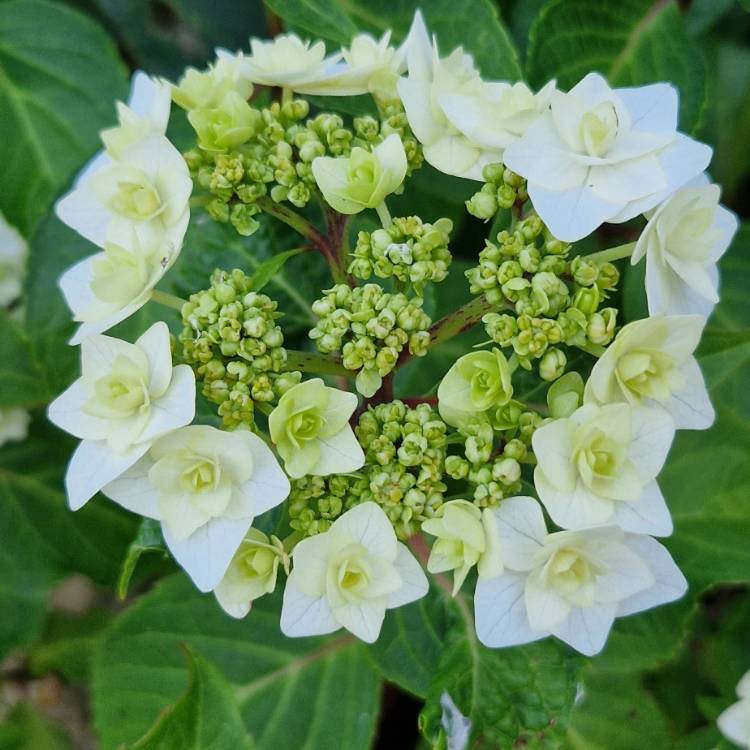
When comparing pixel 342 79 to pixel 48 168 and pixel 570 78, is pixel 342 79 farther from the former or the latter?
pixel 48 168

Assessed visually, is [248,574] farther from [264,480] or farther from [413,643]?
[413,643]

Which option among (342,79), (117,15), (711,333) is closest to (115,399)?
(342,79)

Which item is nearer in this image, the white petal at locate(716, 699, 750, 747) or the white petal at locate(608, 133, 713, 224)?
the white petal at locate(608, 133, 713, 224)

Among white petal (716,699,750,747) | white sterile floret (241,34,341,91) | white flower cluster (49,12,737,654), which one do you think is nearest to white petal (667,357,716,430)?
white flower cluster (49,12,737,654)

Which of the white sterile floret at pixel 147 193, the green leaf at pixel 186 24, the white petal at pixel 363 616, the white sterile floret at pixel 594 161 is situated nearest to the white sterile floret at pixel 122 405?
the white sterile floret at pixel 147 193

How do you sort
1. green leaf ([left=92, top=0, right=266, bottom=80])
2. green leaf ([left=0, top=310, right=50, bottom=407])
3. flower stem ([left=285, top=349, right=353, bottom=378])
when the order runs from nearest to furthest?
flower stem ([left=285, top=349, right=353, bottom=378]) → green leaf ([left=0, top=310, right=50, bottom=407]) → green leaf ([left=92, top=0, right=266, bottom=80])

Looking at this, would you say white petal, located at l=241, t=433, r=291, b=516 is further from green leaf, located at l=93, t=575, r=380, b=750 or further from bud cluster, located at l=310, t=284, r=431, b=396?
green leaf, located at l=93, t=575, r=380, b=750
